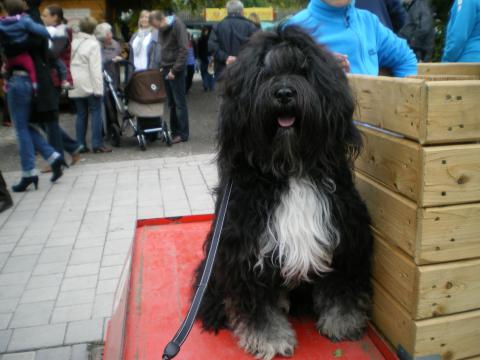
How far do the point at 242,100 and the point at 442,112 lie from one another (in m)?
0.69

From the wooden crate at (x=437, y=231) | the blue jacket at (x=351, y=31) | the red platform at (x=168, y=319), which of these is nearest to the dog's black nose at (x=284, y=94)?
the wooden crate at (x=437, y=231)

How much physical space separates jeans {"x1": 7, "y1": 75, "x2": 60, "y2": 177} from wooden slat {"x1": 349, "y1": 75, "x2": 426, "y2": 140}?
5066mm

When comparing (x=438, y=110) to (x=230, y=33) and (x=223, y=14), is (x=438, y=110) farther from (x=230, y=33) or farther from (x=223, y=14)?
(x=223, y=14)

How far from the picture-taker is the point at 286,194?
1856 millimetres

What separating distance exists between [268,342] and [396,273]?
0.58 metres

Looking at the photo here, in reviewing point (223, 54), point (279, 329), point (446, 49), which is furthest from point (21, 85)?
point (279, 329)

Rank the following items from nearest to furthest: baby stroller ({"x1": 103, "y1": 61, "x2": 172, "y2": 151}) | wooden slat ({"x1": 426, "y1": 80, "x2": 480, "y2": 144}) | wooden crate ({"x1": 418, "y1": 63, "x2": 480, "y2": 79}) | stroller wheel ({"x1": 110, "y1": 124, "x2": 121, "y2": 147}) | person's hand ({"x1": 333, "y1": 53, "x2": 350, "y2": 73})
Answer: wooden slat ({"x1": 426, "y1": 80, "x2": 480, "y2": 144})
person's hand ({"x1": 333, "y1": 53, "x2": 350, "y2": 73})
wooden crate ({"x1": 418, "y1": 63, "x2": 480, "y2": 79})
baby stroller ({"x1": 103, "y1": 61, "x2": 172, "y2": 151})
stroller wheel ({"x1": 110, "y1": 124, "x2": 121, "y2": 147})

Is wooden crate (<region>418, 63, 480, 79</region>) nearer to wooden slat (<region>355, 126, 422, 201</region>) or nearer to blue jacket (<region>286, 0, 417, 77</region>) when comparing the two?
blue jacket (<region>286, 0, 417, 77</region>)

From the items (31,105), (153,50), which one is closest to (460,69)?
(31,105)

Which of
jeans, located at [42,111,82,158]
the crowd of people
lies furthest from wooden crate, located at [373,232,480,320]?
jeans, located at [42,111,82,158]

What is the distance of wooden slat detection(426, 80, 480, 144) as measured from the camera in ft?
5.15

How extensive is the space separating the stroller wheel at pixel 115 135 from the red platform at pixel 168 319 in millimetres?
5918

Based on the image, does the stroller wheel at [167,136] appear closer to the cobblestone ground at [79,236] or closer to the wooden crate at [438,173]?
the cobblestone ground at [79,236]

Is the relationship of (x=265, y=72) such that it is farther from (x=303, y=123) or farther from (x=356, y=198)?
(x=356, y=198)
